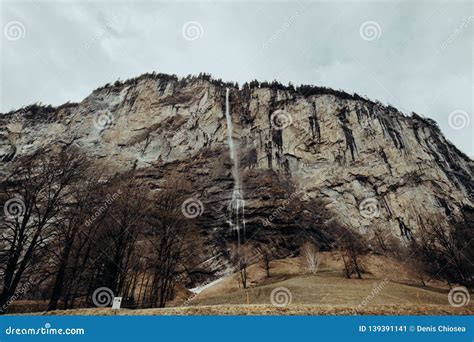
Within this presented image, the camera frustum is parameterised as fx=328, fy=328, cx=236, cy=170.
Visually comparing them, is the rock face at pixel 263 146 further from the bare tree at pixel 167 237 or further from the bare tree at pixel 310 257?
the bare tree at pixel 167 237

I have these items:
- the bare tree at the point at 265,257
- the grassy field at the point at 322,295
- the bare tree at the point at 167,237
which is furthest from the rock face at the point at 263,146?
the bare tree at the point at 167,237

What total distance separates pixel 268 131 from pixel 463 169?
1550 inches

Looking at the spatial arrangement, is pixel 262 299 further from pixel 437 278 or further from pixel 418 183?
pixel 418 183

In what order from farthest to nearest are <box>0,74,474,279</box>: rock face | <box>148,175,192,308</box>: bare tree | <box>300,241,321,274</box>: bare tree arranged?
<box>0,74,474,279</box>: rock face → <box>300,241,321,274</box>: bare tree → <box>148,175,192,308</box>: bare tree

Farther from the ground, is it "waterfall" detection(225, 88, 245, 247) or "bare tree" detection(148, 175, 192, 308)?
"waterfall" detection(225, 88, 245, 247)

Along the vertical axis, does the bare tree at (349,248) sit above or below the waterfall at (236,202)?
below

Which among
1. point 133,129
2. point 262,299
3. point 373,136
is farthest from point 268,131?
point 262,299

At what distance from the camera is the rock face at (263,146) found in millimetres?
52125

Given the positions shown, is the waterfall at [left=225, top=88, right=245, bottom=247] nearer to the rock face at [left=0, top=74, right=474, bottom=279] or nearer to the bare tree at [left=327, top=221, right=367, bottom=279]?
the rock face at [left=0, top=74, right=474, bottom=279]

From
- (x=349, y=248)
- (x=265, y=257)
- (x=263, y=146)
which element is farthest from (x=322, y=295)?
(x=263, y=146)

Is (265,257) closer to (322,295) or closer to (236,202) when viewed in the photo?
(236,202)

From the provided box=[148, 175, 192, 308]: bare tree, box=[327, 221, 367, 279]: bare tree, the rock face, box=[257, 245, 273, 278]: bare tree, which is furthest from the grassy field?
the rock face

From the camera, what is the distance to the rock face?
52.1 m

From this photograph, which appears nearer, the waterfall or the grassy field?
the grassy field
